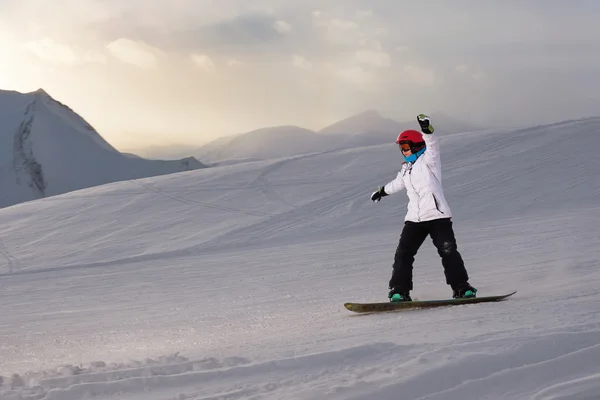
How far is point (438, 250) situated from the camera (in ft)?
19.5

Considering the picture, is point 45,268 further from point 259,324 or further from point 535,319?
point 535,319

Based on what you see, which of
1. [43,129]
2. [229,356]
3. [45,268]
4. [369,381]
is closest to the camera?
[369,381]

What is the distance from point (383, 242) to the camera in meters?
12.1

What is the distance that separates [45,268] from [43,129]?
118202 mm

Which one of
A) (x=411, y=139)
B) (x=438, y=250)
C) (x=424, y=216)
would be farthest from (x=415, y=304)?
(x=411, y=139)

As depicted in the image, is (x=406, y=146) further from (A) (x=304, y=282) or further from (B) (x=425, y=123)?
(A) (x=304, y=282)

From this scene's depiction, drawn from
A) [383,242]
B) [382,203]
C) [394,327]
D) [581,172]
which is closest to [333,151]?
[382,203]

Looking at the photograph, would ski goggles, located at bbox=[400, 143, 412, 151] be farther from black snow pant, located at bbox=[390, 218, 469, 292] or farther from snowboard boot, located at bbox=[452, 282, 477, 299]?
snowboard boot, located at bbox=[452, 282, 477, 299]

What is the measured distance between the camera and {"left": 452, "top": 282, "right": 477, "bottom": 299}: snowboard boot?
19.0 feet

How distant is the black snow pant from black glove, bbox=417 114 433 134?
31.3 inches

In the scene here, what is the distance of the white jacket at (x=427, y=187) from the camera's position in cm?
604

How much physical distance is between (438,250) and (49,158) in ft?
390

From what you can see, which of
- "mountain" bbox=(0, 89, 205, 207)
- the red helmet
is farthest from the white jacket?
"mountain" bbox=(0, 89, 205, 207)

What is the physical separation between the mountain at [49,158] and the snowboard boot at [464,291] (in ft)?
344
